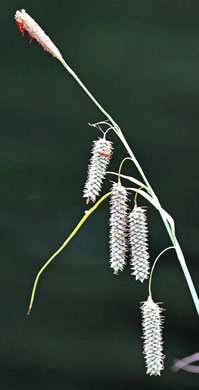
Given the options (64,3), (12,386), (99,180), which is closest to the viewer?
(99,180)

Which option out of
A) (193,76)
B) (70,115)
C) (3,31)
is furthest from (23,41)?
(193,76)

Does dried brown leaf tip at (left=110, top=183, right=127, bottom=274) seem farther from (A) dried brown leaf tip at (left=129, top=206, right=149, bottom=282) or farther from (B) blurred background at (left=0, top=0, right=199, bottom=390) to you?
(B) blurred background at (left=0, top=0, right=199, bottom=390)

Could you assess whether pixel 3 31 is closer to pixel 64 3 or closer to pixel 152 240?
pixel 64 3

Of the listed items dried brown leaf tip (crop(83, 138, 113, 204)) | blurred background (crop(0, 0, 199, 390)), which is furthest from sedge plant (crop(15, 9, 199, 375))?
blurred background (crop(0, 0, 199, 390))

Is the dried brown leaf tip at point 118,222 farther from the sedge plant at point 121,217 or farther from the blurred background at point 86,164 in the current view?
the blurred background at point 86,164

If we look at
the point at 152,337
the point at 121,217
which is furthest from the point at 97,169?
the point at 152,337

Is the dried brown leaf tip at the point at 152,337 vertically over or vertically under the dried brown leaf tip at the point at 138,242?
under

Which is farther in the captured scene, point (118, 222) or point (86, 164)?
point (86, 164)

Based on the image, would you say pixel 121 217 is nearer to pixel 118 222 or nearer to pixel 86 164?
pixel 118 222

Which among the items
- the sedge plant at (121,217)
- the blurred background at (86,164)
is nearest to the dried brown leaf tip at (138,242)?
the sedge plant at (121,217)
